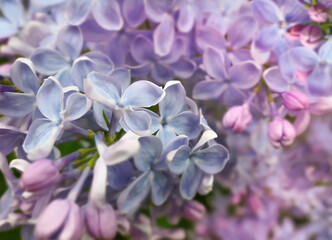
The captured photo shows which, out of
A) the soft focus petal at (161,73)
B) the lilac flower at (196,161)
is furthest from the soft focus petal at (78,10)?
the lilac flower at (196,161)

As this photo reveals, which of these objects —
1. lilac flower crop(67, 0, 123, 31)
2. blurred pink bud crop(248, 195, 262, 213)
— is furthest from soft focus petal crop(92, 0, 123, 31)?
blurred pink bud crop(248, 195, 262, 213)

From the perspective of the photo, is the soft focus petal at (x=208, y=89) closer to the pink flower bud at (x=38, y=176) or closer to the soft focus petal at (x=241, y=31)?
the soft focus petal at (x=241, y=31)

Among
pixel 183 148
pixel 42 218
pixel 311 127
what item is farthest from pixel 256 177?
pixel 42 218

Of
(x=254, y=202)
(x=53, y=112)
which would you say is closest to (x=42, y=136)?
(x=53, y=112)

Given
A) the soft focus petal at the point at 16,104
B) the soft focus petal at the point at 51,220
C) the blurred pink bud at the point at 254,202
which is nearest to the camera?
the soft focus petal at the point at 51,220

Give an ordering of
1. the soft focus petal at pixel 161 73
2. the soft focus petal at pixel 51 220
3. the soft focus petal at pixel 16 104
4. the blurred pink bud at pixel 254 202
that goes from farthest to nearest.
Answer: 1. the blurred pink bud at pixel 254 202
2. the soft focus petal at pixel 161 73
3. the soft focus petal at pixel 16 104
4. the soft focus petal at pixel 51 220

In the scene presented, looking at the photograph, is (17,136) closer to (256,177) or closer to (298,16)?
(298,16)

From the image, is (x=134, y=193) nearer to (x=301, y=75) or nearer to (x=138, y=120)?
(x=138, y=120)

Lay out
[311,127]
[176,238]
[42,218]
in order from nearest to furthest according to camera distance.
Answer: [42,218] → [176,238] → [311,127]
